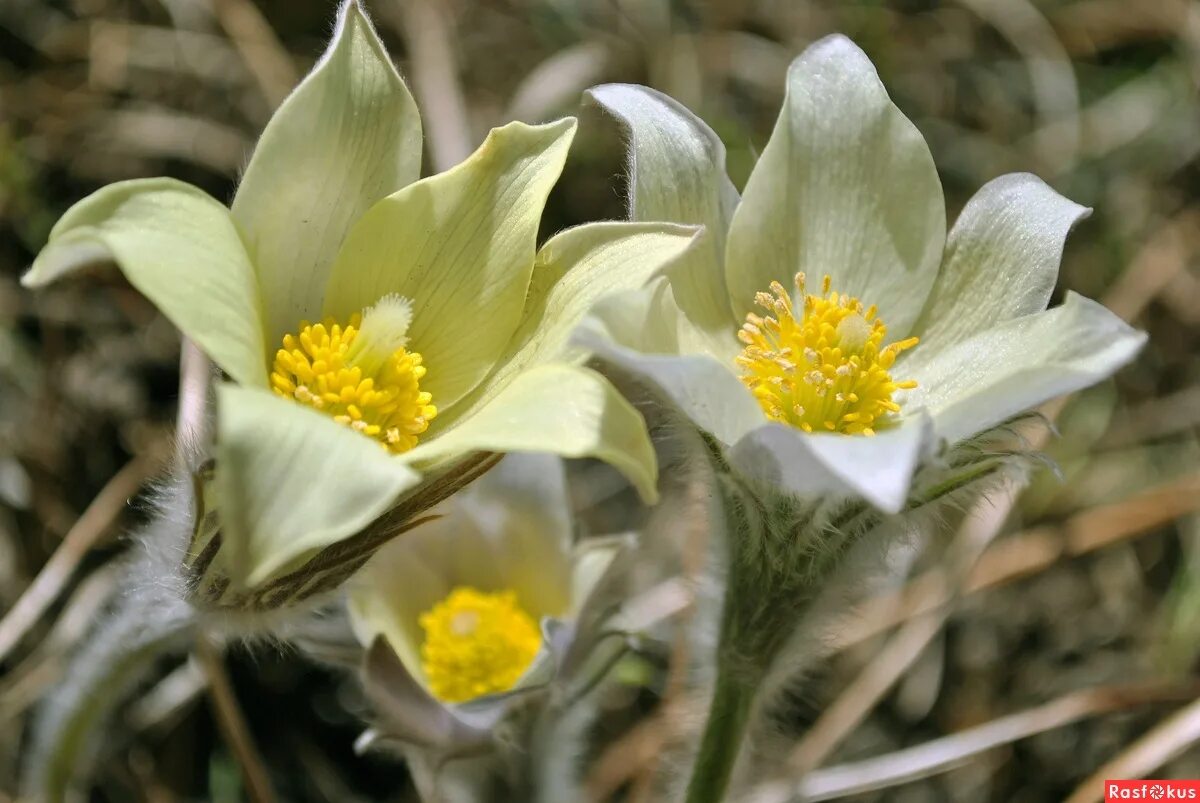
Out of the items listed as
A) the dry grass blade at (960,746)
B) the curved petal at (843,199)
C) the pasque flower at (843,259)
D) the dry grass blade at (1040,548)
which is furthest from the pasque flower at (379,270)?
the dry grass blade at (1040,548)

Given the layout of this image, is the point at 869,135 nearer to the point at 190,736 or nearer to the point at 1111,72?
the point at 190,736

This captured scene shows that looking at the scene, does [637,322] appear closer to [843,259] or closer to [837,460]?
[837,460]

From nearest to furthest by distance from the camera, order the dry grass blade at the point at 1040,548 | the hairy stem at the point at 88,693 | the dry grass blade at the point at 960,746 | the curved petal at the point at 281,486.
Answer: the curved petal at the point at 281,486 → the hairy stem at the point at 88,693 → the dry grass blade at the point at 960,746 → the dry grass blade at the point at 1040,548

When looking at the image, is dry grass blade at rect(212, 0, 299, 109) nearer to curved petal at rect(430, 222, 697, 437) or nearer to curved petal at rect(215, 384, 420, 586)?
curved petal at rect(430, 222, 697, 437)

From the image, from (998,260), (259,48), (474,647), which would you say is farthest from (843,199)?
(259,48)

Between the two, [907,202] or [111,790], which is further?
[111,790]

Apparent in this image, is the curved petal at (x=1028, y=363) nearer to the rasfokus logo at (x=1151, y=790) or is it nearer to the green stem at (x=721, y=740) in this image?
the green stem at (x=721, y=740)

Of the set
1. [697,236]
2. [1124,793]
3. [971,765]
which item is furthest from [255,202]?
[971,765]
